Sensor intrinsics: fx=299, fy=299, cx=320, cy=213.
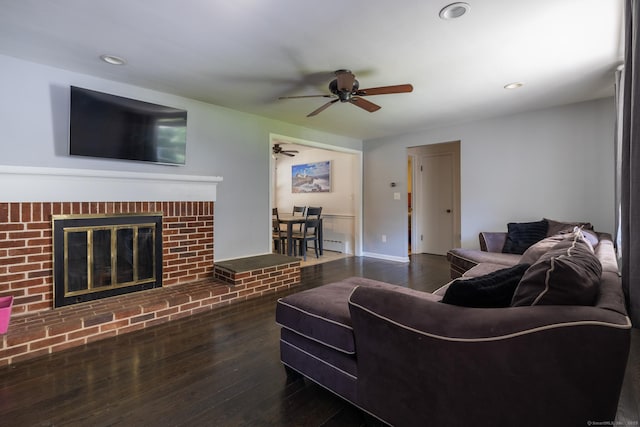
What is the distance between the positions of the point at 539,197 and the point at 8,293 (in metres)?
5.57

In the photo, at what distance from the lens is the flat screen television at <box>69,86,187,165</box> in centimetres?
263

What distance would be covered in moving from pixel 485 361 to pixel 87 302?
10.3 ft

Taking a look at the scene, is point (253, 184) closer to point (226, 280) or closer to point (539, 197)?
point (226, 280)

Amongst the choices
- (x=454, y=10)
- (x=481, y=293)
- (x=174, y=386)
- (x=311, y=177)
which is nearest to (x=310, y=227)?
(x=311, y=177)

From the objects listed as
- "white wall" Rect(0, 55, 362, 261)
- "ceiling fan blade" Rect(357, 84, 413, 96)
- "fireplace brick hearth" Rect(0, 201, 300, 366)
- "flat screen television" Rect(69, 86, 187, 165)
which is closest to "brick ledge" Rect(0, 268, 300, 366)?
"fireplace brick hearth" Rect(0, 201, 300, 366)

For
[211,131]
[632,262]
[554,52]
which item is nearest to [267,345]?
[632,262]

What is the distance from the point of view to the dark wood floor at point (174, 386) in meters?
1.45

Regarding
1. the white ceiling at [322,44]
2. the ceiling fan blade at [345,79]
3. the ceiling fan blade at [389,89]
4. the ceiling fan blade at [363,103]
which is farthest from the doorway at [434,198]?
the ceiling fan blade at [345,79]

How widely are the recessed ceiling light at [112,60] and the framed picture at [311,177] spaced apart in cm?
416

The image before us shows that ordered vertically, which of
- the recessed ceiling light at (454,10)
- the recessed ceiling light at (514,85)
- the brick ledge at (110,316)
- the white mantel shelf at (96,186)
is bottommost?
the brick ledge at (110,316)

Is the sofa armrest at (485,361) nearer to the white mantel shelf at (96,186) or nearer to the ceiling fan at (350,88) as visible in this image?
the ceiling fan at (350,88)

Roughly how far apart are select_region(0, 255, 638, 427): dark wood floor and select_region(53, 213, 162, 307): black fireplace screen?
0.70 metres

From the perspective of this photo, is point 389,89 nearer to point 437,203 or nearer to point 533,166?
point 533,166

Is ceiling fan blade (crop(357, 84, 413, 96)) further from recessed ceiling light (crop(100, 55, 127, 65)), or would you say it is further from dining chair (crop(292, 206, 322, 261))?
dining chair (crop(292, 206, 322, 261))
